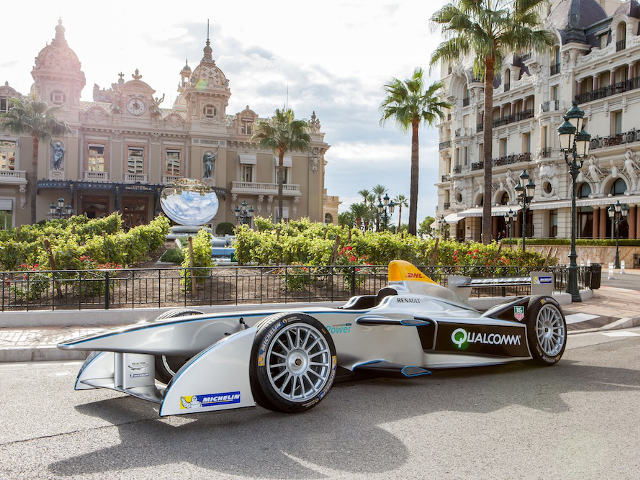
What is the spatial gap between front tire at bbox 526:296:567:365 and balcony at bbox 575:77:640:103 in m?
38.2

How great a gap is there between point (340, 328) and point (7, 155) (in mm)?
56207

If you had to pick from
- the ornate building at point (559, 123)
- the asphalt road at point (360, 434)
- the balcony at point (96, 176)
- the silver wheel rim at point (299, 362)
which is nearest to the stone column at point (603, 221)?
the ornate building at point (559, 123)

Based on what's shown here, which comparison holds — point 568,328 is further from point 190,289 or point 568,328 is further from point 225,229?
point 225,229

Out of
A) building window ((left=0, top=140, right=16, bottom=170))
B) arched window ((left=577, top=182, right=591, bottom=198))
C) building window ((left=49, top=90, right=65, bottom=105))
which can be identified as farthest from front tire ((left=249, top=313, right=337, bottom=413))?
building window ((left=49, top=90, right=65, bottom=105))

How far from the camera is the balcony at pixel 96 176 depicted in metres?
54.2

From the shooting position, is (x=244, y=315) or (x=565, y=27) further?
(x=565, y=27)

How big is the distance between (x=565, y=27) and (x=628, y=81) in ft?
27.8

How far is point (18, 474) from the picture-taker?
3.55m

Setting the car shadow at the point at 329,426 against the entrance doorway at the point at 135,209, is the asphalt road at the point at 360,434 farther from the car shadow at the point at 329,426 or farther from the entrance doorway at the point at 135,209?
the entrance doorway at the point at 135,209

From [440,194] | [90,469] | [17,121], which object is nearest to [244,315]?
[90,469]

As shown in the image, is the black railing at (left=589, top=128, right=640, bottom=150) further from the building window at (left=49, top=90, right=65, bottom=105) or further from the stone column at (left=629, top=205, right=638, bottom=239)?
the building window at (left=49, top=90, right=65, bottom=105)

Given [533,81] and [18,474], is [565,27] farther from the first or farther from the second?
[18,474]

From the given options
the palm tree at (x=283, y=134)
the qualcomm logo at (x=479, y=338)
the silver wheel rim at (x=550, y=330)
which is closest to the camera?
the qualcomm logo at (x=479, y=338)

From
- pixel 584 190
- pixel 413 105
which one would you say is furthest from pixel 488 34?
pixel 584 190
